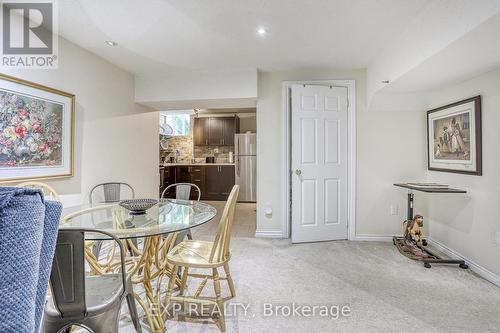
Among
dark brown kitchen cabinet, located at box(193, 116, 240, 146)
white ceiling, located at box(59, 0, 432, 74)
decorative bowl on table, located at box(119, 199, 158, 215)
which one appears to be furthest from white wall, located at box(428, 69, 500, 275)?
dark brown kitchen cabinet, located at box(193, 116, 240, 146)

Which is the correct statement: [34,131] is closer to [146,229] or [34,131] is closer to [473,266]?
[146,229]

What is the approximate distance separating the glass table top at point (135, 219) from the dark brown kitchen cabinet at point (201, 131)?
15.9 ft

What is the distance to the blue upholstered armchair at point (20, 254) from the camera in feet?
1.98

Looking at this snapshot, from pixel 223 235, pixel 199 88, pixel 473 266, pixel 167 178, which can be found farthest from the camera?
pixel 167 178

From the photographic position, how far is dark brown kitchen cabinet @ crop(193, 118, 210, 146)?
7.10m

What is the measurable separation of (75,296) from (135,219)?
743mm

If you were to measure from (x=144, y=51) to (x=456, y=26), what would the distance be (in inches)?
111

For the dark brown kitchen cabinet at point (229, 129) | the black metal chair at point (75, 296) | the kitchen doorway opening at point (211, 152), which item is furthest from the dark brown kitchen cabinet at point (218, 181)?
the black metal chair at point (75, 296)

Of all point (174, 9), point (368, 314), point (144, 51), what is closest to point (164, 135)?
point (144, 51)

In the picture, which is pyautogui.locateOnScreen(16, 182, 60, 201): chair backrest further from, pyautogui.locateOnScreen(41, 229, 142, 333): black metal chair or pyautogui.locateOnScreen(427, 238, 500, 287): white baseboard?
pyautogui.locateOnScreen(427, 238, 500, 287): white baseboard

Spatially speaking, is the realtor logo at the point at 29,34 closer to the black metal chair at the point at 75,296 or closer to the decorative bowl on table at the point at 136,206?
the decorative bowl on table at the point at 136,206

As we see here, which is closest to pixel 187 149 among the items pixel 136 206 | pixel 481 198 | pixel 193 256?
pixel 136 206

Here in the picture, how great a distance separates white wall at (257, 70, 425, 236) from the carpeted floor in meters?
0.59

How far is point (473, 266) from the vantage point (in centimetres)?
255
